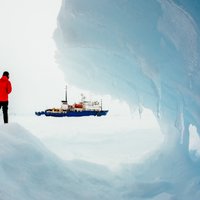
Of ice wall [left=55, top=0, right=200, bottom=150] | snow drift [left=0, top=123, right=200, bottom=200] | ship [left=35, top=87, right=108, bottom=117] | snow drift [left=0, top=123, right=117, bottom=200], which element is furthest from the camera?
ship [left=35, top=87, right=108, bottom=117]

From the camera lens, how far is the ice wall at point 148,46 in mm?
9875

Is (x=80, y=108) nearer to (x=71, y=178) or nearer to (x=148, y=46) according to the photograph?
(x=148, y=46)

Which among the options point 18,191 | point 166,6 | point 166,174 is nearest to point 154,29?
point 166,6

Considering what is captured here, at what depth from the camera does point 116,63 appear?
1739 cm

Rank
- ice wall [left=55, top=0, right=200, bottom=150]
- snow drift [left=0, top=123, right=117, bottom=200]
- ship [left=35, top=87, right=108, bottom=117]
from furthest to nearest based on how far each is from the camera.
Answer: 1. ship [left=35, top=87, right=108, bottom=117]
2. ice wall [left=55, top=0, right=200, bottom=150]
3. snow drift [left=0, top=123, right=117, bottom=200]

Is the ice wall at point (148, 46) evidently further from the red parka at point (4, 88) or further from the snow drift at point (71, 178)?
the red parka at point (4, 88)

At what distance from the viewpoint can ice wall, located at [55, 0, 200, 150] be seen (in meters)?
9.88

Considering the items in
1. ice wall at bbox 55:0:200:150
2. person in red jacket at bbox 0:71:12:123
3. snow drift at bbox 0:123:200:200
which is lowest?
snow drift at bbox 0:123:200:200

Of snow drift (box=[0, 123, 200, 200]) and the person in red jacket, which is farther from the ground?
the person in red jacket

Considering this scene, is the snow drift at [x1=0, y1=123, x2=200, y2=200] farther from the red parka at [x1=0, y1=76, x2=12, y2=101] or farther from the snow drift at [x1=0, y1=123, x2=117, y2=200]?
the red parka at [x1=0, y1=76, x2=12, y2=101]

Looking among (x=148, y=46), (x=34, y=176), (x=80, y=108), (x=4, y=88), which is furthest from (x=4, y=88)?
(x=80, y=108)

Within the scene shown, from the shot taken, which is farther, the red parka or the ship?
the ship

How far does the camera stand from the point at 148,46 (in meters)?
12.6

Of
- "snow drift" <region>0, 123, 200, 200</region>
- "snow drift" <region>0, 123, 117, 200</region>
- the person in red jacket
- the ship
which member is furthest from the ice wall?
the ship
